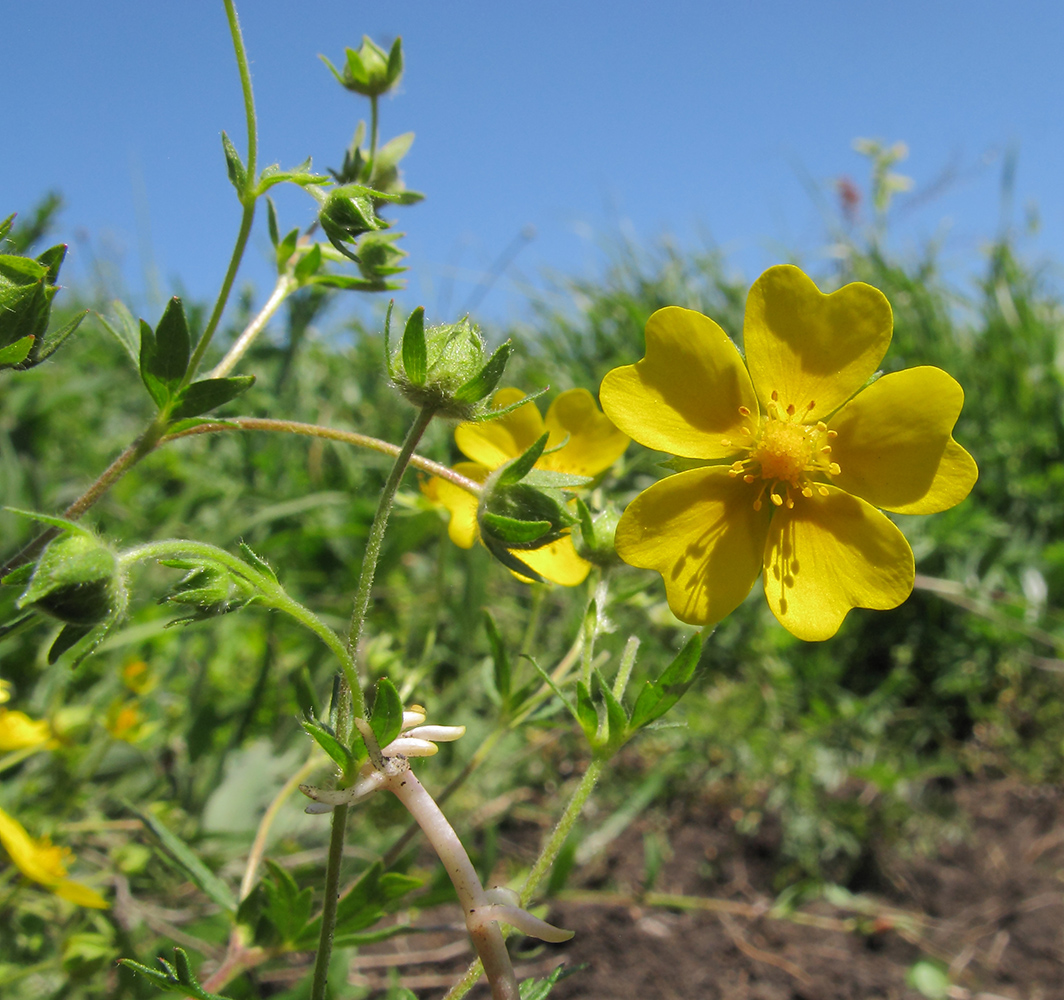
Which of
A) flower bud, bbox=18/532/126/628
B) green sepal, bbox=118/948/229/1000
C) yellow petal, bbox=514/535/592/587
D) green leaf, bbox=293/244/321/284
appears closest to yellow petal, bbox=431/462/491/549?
yellow petal, bbox=514/535/592/587

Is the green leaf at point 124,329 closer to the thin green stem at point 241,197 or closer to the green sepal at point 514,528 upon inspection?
the thin green stem at point 241,197

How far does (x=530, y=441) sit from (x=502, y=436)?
2.0 inches

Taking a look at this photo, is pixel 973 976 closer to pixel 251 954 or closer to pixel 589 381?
pixel 251 954

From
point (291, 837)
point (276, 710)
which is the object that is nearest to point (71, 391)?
point (276, 710)

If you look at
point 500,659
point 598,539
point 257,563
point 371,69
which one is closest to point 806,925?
point 500,659

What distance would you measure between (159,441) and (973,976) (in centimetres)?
239

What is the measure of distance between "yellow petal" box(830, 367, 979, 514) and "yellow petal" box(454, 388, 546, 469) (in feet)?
1.72

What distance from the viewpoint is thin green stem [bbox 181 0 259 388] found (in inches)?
46.1

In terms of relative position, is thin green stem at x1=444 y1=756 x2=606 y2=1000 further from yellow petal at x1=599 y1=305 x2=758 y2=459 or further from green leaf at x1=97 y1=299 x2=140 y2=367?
green leaf at x1=97 y1=299 x2=140 y2=367

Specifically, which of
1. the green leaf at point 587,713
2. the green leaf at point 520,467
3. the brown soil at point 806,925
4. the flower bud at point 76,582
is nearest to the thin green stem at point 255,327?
the flower bud at point 76,582

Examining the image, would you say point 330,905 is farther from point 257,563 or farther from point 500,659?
point 500,659

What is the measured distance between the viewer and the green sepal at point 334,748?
2.74 ft

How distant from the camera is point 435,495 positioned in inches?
62.7

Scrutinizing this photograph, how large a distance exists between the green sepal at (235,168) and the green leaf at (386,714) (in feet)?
2.38
